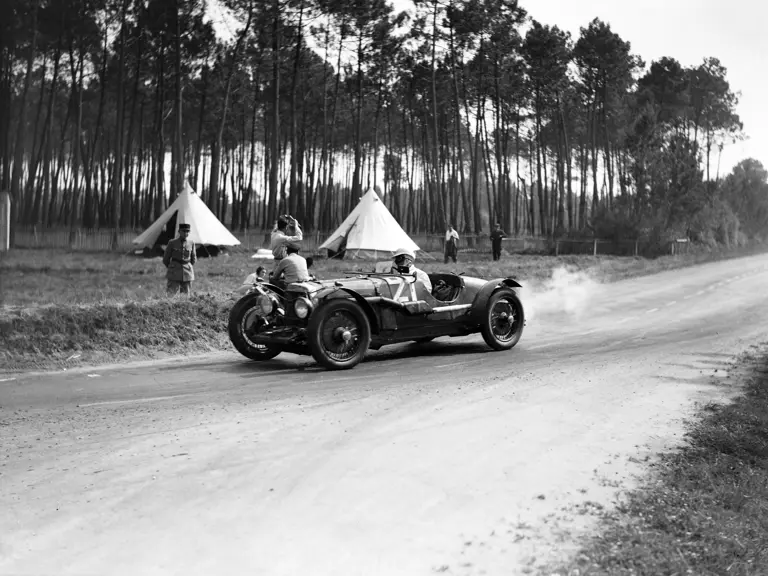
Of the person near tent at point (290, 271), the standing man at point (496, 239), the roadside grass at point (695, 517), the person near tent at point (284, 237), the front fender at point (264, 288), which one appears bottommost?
the roadside grass at point (695, 517)

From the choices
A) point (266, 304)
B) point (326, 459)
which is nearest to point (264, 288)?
point (266, 304)

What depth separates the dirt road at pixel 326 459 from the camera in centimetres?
434

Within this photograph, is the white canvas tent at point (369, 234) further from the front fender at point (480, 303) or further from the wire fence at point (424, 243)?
the front fender at point (480, 303)

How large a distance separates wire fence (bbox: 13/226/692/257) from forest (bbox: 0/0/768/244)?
92 cm

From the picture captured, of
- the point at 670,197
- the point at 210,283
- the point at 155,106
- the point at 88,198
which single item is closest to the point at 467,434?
the point at 210,283

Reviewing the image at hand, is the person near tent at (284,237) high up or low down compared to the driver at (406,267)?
up

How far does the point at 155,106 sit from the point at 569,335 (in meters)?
40.9

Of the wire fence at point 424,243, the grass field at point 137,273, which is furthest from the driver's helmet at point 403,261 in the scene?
the wire fence at point 424,243

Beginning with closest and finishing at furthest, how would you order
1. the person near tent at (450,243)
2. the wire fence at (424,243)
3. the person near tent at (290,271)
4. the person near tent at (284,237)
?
the person near tent at (290,271), the person near tent at (284,237), the person near tent at (450,243), the wire fence at (424,243)

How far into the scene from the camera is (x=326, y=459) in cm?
606

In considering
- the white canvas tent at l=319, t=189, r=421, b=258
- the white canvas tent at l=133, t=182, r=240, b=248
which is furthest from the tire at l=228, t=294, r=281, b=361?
the white canvas tent at l=319, t=189, r=421, b=258

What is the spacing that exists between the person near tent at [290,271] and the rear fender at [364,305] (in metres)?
0.53

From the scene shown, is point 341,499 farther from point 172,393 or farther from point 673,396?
point 673,396

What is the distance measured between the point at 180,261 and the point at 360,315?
18.0 ft
